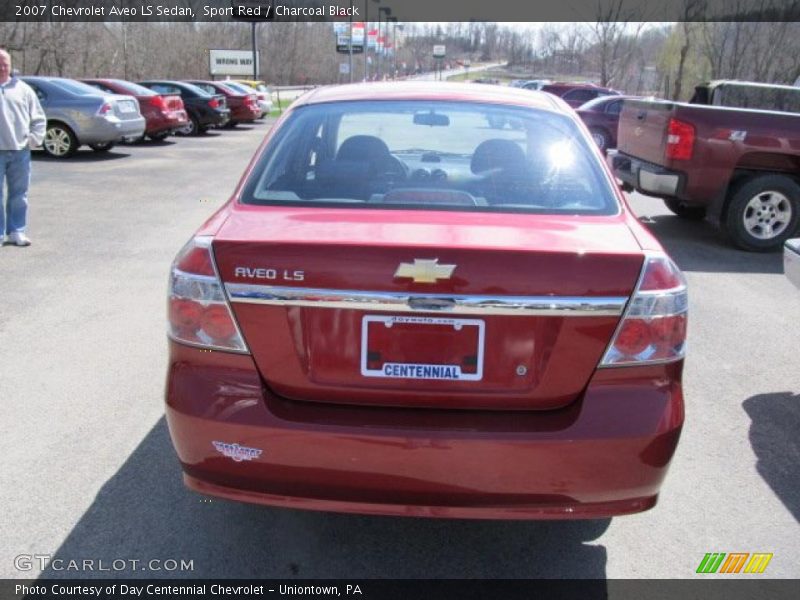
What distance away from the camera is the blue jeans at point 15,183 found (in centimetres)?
737

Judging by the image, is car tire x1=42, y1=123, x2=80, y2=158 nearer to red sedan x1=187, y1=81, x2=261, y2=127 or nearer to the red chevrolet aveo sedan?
red sedan x1=187, y1=81, x2=261, y2=127

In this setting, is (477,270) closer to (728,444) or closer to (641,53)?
(728,444)

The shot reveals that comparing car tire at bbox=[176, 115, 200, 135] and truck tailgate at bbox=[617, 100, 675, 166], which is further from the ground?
truck tailgate at bbox=[617, 100, 675, 166]

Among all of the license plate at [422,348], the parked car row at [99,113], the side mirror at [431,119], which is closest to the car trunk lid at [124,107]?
the parked car row at [99,113]

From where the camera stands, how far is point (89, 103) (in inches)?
577

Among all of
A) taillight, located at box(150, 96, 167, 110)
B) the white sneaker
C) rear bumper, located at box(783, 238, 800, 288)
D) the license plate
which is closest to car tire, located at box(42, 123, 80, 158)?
taillight, located at box(150, 96, 167, 110)

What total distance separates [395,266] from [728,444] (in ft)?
8.03

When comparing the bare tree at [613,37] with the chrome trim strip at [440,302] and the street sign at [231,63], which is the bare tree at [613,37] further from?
the chrome trim strip at [440,302]

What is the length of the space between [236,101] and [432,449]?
2449 cm

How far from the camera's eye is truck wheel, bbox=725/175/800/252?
27.6 ft

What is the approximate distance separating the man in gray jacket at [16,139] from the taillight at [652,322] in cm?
663

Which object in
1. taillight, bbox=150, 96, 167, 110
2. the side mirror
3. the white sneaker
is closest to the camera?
the side mirror

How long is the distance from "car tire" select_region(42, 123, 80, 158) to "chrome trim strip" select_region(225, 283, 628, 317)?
14.3 meters

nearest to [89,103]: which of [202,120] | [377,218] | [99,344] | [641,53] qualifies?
[202,120]
